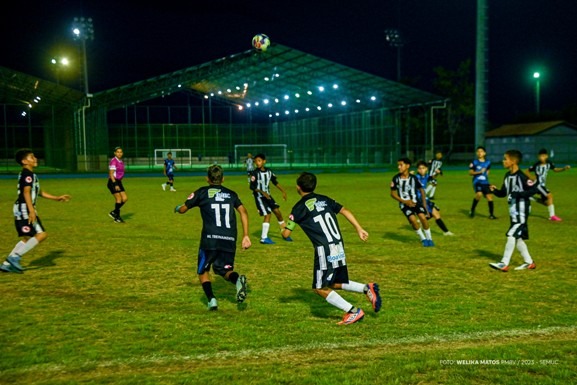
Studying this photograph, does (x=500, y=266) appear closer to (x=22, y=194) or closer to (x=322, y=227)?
(x=322, y=227)

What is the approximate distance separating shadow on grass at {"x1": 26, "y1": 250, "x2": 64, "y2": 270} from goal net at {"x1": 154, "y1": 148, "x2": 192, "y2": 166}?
51.2m

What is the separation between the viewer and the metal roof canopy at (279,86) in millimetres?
48719

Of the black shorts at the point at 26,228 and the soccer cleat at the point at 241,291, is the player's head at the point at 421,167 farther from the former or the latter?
the black shorts at the point at 26,228

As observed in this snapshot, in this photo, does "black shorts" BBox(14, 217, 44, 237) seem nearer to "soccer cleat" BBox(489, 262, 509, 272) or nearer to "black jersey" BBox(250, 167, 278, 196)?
"black jersey" BBox(250, 167, 278, 196)

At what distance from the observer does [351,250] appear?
11.6m

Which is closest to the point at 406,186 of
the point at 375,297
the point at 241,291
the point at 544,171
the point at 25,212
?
the point at 375,297

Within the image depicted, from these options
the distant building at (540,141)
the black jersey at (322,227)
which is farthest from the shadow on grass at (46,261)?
the distant building at (540,141)

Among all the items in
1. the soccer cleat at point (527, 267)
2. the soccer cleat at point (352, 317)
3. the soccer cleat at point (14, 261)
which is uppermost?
the soccer cleat at point (14, 261)

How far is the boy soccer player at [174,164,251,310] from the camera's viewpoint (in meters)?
7.01

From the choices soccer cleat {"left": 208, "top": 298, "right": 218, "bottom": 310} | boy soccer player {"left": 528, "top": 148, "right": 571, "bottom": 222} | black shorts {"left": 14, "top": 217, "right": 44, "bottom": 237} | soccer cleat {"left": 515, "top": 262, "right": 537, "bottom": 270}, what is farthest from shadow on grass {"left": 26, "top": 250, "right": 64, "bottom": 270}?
boy soccer player {"left": 528, "top": 148, "right": 571, "bottom": 222}

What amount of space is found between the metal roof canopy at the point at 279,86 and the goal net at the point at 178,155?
677cm

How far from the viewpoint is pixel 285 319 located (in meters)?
6.66

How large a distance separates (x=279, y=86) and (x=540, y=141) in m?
38.3

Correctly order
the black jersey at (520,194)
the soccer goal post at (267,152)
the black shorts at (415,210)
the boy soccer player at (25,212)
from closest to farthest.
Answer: the black jersey at (520,194), the boy soccer player at (25,212), the black shorts at (415,210), the soccer goal post at (267,152)
